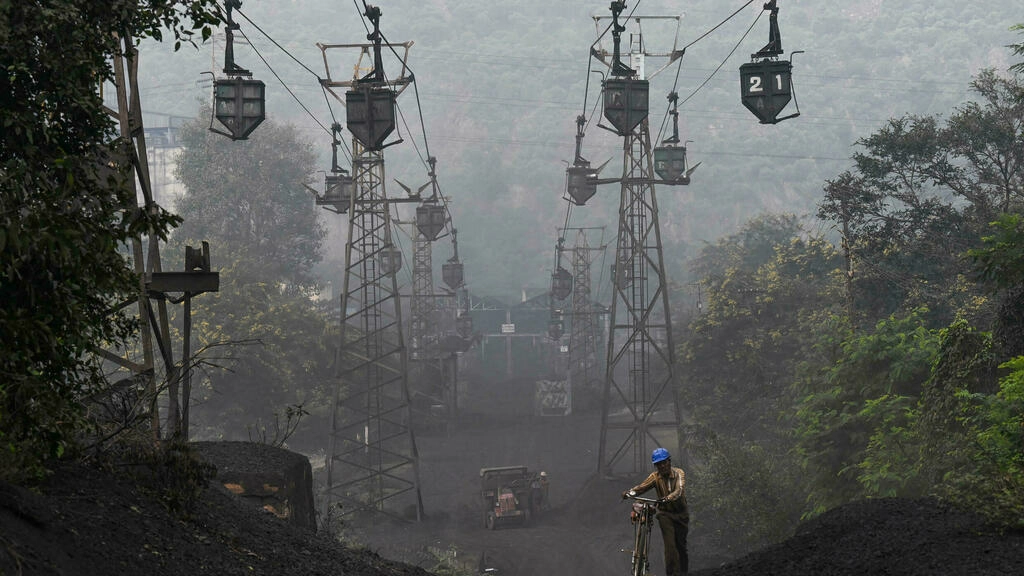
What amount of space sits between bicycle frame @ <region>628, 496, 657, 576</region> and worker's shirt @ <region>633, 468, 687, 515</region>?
0.59ft

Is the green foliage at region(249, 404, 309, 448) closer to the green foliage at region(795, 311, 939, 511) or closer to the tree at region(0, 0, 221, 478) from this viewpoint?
the tree at region(0, 0, 221, 478)

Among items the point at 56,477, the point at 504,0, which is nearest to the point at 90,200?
the point at 56,477

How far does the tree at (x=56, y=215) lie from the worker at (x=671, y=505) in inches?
227

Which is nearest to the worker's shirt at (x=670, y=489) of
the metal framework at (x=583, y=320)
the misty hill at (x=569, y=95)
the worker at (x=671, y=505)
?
the worker at (x=671, y=505)

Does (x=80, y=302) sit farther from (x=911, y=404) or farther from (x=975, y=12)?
(x=975, y=12)

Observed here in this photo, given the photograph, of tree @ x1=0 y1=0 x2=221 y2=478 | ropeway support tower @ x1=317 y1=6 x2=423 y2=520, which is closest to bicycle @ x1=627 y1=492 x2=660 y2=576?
tree @ x1=0 y1=0 x2=221 y2=478

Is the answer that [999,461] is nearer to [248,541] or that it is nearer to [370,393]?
[248,541]

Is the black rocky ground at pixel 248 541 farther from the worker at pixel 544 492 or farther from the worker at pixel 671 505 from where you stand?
the worker at pixel 544 492

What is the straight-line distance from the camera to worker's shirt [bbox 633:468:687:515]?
10.2 m

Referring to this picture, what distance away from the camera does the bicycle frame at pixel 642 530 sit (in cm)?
992

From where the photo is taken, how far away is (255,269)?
1989 inches

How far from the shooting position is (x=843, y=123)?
13388 centimetres

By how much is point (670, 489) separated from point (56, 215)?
7102 mm

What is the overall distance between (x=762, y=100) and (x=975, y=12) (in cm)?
17517
